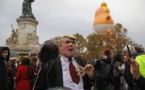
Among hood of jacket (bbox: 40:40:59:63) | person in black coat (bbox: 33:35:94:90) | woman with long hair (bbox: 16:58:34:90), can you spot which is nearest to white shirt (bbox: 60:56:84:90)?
person in black coat (bbox: 33:35:94:90)

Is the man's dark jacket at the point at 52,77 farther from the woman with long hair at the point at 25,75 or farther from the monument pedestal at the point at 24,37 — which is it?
the monument pedestal at the point at 24,37

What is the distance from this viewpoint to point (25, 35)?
32125 millimetres

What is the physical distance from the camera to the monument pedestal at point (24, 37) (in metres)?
31.7

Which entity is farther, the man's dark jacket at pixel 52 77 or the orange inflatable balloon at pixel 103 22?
the orange inflatable balloon at pixel 103 22

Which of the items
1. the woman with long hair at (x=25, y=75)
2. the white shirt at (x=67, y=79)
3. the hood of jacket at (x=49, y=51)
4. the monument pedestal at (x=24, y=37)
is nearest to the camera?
the white shirt at (x=67, y=79)

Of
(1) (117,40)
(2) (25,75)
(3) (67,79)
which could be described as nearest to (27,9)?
(1) (117,40)

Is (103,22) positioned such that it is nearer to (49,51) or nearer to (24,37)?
(49,51)

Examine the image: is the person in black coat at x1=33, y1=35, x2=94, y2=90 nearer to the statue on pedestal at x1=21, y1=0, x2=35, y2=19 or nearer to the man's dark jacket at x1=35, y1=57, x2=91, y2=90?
the man's dark jacket at x1=35, y1=57, x2=91, y2=90

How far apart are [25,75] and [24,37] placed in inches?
1018

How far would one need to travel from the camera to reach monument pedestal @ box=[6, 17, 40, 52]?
31.7m

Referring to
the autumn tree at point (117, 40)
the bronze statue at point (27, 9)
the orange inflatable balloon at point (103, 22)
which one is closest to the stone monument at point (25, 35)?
the bronze statue at point (27, 9)

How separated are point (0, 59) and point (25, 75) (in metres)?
1.15

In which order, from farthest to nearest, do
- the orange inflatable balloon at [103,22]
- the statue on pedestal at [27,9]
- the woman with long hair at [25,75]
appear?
1. the statue on pedestal at [27,9]
2. the orange inflatable balloon at [103,22]
3. the woman with long hair at [25,75]

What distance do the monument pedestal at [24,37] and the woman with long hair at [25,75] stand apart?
82.0 feet
